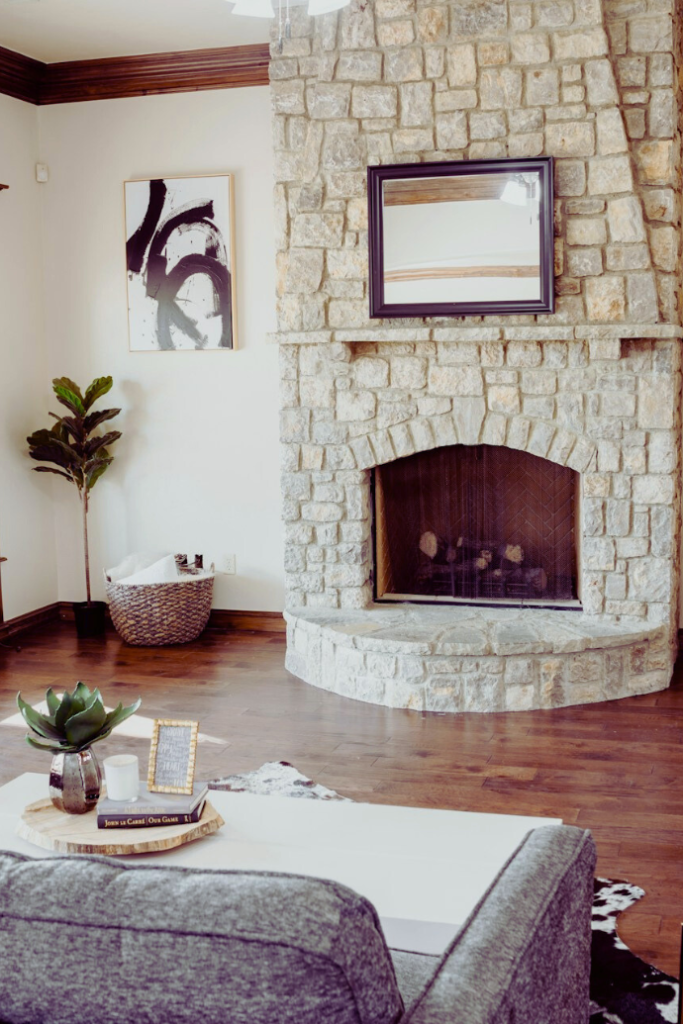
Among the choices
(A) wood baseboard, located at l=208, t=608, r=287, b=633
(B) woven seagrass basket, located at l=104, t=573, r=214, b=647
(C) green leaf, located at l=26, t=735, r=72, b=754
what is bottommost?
(A) wood baseboard, located at l=208, t=608, r=287, b=633

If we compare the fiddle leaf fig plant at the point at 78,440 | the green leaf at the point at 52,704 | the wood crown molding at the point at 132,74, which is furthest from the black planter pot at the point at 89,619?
the green leaf at the point at 52,704

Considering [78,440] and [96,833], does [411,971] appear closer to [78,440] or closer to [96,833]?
[96,833]

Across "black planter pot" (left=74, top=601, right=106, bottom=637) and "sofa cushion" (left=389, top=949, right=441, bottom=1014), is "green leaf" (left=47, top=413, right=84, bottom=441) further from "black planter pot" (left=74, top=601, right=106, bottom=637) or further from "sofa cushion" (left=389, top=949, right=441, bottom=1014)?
"sofa cushion" (left=389, top=949, right=441, bottom=1014)

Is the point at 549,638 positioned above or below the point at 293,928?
below

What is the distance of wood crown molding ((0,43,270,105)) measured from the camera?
5543mm

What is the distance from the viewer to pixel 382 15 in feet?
15.3

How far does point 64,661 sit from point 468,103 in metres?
3.19

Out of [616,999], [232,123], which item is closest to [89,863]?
[616,999]

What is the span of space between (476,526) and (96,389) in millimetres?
2117

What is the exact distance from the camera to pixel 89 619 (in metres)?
5.88

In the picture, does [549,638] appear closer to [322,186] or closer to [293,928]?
[322,186]

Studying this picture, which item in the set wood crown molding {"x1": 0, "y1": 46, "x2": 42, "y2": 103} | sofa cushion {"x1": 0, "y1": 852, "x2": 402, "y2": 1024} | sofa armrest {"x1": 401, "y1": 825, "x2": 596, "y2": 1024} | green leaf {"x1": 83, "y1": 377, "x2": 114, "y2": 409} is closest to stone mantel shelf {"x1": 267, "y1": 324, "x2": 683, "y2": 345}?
green leaf {"x1": 83, "y1": 377, "x2": 114, "y2": 409}

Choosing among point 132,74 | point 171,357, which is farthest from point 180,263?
point 132,74

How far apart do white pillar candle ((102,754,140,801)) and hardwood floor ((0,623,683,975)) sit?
1.27m
